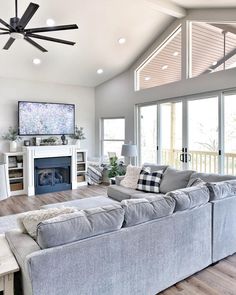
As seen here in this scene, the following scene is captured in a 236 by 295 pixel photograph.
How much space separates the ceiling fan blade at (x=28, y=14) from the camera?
275 centimetres

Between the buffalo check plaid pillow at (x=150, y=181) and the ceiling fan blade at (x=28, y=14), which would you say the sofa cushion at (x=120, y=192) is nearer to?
the buffalo check plaid pillow at (x=150, y=181)

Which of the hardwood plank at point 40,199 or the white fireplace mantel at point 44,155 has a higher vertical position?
the white fireplace mantel at point 44,155

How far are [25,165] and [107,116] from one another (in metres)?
2.76

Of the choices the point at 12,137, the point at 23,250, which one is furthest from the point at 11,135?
the point at 23,250

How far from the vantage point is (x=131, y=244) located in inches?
78.5

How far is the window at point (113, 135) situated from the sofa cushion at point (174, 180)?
2.93m

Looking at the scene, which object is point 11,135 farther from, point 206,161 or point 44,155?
point 206,161

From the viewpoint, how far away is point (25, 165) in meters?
6.07

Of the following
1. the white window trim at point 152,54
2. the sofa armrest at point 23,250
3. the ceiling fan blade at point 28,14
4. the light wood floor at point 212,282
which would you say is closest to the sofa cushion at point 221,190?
the light wood floor at point 212,282

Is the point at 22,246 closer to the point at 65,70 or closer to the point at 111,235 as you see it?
the point at 111,235

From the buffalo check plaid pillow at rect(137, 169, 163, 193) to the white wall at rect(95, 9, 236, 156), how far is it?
6.40 ft

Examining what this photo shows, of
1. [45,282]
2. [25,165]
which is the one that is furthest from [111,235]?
[25,165]

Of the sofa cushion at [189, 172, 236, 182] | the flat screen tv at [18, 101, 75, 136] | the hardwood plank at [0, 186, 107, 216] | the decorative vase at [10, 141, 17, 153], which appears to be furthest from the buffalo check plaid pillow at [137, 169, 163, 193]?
the decorative vase at [10, 141, 17, 153]

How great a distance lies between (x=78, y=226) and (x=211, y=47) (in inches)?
180
